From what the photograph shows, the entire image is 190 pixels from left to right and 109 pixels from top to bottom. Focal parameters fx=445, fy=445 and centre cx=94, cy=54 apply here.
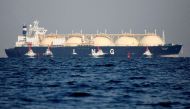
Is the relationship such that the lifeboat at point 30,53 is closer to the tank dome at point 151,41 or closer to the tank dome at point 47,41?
the tank dome at point 47,41

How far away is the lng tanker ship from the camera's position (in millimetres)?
167375

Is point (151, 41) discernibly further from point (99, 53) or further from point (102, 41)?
point (99, 53)

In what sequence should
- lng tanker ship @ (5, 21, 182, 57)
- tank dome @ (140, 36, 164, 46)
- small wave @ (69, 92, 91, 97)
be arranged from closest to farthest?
small wave @ (69, 92, 91, 97) < lng tanker ship @ (5, 21, 182, 57) < tank dome @ (140, 36, 164, 46)

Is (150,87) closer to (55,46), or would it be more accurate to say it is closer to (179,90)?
(179,90)

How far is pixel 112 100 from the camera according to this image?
77.2ft

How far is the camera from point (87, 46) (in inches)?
6895

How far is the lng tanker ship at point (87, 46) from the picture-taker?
167375 mm

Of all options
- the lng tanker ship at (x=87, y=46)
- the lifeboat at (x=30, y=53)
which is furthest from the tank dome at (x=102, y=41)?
the lifeboat at (x=30, y=53)

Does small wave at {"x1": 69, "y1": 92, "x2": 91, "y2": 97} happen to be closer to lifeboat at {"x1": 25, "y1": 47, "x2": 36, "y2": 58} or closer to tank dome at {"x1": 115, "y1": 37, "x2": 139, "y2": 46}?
lifeboat at {"x1": 25, "y1": 47, "x2": 36, "y2": 58}

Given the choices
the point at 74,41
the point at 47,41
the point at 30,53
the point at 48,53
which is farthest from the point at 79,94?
the point at 47,41

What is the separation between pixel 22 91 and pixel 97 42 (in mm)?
158715

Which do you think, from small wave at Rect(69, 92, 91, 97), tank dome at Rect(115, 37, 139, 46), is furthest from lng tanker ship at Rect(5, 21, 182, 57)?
small wave at Rect(69, 92, 91, 97)

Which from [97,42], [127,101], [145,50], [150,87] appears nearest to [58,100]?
[127,101]

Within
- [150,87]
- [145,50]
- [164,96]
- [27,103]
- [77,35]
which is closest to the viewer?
[27,103]
